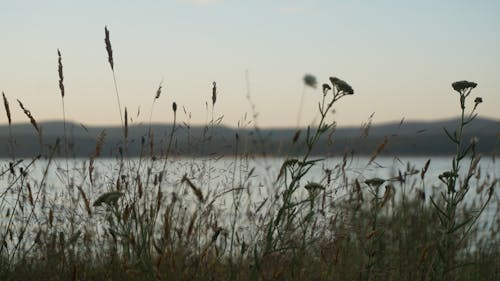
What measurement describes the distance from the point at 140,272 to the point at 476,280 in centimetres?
257

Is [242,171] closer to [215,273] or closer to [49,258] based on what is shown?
[215,273]

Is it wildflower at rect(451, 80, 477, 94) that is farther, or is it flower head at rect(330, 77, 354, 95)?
wildflower at rect(451, 80, 477, 94)

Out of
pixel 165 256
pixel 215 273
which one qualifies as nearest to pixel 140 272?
pixel 165 256

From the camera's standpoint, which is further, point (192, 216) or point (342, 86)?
point (192, 216)

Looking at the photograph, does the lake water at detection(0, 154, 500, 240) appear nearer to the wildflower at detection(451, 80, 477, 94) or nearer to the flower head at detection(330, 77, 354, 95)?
the wildflower at detection(451, 80, 477, 94)

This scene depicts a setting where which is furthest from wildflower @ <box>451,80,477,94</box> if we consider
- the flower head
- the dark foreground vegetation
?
the flower head

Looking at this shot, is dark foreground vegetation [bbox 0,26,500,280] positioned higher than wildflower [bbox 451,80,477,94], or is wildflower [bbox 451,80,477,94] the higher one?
wildflower [bbox 451,80,477,94]

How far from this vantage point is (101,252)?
185 inches

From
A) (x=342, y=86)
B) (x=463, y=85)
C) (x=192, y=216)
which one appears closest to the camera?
(x=342, y=86)

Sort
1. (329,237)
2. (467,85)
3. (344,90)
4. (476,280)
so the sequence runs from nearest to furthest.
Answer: (344,90), (467,85), (329,237), (476,280)

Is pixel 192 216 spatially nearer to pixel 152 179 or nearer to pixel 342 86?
pixel 152 179

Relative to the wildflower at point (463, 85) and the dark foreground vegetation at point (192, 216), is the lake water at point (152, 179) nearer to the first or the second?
the dark foreground vegetation at point (192, 216)

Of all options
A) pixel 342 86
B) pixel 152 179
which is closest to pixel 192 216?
pixel 152 179

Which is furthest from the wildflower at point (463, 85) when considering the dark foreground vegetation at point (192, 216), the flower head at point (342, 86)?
the flower head at point (342, 86)
